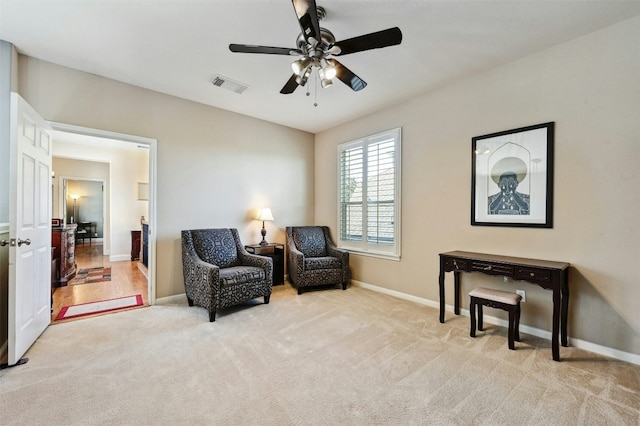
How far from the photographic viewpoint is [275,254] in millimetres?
4516

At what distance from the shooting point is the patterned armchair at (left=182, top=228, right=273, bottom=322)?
10.2ft

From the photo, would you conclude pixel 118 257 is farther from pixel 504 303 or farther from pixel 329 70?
pixel 504 303

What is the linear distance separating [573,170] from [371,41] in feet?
7.14

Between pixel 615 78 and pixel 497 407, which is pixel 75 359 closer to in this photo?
pixel 497 407

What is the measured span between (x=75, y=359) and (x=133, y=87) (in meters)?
3.02

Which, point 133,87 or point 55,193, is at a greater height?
point 133,87

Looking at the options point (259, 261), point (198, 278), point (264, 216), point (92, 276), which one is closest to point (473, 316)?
point (259, 261)

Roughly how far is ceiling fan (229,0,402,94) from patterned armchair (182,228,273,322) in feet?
7.28

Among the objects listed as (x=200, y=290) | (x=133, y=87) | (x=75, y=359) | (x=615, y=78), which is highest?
(x=133, y=87)

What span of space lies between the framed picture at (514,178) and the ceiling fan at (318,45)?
1668mm

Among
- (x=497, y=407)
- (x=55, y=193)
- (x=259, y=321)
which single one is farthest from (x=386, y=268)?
(x=55, y=193)

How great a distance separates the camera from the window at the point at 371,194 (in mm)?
3994

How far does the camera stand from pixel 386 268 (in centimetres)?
410

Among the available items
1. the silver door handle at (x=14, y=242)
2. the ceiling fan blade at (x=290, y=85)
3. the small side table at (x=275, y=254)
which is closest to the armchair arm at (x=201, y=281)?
the small side table at (x=275, y=254)
